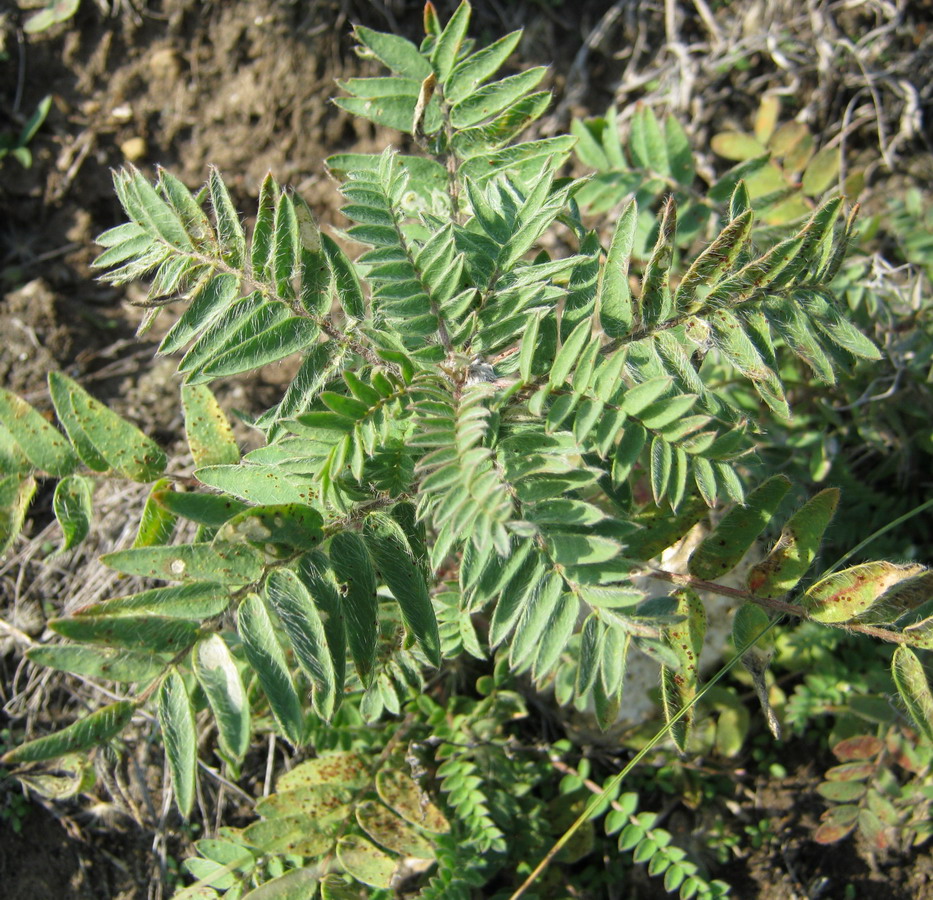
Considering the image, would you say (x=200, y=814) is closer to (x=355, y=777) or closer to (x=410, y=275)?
(x=355, y=777)

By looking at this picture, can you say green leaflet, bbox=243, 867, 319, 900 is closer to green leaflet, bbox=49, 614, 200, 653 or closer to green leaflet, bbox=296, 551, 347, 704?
green leaflet, bbox=296, 551, 347, 704

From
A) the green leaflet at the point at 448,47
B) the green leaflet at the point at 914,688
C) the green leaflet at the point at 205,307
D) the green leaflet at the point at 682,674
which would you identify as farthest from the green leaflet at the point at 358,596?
the green leaflet at the point at 448,47

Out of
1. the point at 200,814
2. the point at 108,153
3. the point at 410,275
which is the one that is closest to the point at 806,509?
the point at 410,275

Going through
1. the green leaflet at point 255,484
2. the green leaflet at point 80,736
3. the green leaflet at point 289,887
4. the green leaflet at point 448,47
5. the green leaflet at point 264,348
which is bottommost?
the green leaflet at point 289,887

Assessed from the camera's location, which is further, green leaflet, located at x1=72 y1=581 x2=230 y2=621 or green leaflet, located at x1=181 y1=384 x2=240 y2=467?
green leaflet, located at x1=181 y1=384 x2=240 y2=467

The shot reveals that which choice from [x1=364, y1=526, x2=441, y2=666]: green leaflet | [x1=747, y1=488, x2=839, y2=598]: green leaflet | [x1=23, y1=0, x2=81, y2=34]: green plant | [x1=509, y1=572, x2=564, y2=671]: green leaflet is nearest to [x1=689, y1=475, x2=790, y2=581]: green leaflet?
[x1=747, y1=488, x2=839, y2=598]: green leaflet

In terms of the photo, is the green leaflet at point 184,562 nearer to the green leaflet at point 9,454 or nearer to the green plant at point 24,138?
the green leaflet at point 9,454
